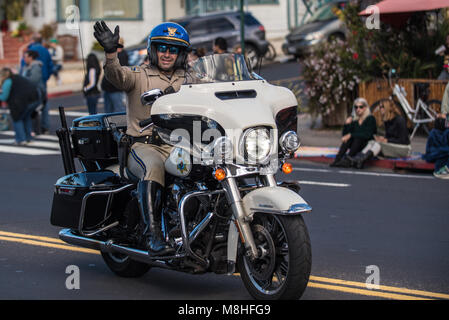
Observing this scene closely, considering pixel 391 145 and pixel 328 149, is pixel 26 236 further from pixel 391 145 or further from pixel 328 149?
pixel 328 149

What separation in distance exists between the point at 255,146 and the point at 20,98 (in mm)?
12941

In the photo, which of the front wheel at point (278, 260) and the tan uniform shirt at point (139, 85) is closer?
the front wheel at point (278, 260)

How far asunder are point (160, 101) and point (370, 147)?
930cm

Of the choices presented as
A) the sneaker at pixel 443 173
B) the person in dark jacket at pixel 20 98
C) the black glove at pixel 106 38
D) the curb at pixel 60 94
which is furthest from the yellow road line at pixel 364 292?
the curb at pixel 60 94

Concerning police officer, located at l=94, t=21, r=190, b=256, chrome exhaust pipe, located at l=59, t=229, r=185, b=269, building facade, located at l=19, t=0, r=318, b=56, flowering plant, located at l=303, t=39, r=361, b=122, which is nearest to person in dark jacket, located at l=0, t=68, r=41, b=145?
flowering plant, located at l=303, t=39, r=361, b=122

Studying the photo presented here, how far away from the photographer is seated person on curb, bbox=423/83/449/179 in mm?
14438

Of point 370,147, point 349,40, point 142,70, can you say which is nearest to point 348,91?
point 349,40

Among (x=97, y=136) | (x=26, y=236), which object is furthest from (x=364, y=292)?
(x=26, y=236)

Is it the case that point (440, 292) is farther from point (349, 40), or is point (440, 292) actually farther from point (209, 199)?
point (349, 40)

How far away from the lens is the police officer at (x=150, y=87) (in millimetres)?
7133

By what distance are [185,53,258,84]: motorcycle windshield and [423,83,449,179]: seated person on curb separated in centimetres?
785

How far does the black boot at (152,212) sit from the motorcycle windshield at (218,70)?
812mm

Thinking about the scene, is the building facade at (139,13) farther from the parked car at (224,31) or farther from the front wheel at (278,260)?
the front wheel at (278,260)

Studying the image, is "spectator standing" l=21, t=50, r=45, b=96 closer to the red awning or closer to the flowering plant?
the flowering plant
